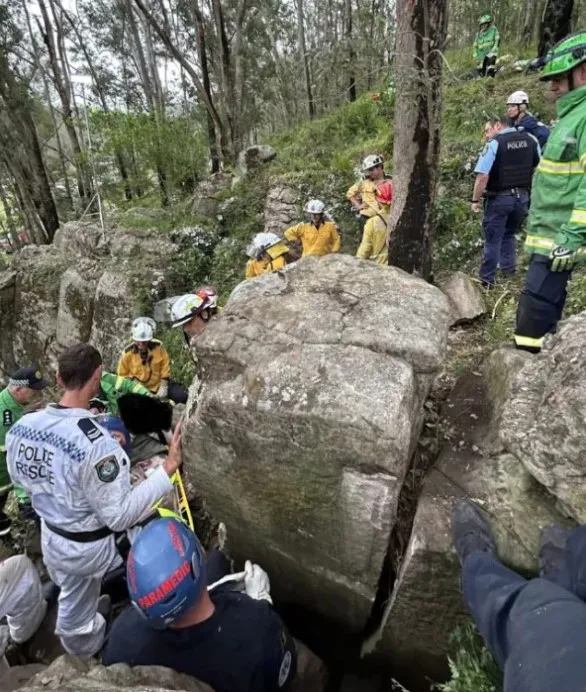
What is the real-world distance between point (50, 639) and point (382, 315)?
10.8 ft

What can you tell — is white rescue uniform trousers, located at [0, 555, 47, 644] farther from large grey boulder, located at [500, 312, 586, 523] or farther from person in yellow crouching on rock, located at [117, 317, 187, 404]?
large grey boulder, located at [500, 312, 586, 523]

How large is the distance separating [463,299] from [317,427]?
9.41 ft

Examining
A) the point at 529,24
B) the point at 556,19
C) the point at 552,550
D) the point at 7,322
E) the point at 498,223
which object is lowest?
the point at 7,322

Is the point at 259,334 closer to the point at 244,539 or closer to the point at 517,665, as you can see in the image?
the point at 244,539

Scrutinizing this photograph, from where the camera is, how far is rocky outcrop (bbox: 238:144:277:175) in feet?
33.6

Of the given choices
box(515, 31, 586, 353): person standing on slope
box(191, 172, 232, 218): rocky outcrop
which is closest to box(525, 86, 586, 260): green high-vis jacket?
box(515, 31, 586, 353): person standing on slope

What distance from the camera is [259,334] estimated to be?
119 inches

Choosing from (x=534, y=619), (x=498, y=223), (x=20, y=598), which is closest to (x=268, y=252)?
(x=498, y=223)

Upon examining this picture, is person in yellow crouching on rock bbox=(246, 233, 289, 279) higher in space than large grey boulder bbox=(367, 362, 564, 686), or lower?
higher

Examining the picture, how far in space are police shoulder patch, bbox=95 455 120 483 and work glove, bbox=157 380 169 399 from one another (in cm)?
305

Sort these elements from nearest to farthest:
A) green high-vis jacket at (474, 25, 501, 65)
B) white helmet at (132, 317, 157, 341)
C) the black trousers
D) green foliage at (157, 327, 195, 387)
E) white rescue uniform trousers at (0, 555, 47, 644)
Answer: the black trousers, white rescue uniform trousers at (0, 555, 47, 644), white helmet at (132, 317, 157, 341), green foliage at (157, 327, 195, 387), green high-vis jacket at (474, 25, 501, 65)

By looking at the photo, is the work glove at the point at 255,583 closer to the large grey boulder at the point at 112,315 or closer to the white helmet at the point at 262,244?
the white helmet at the point at 262,244

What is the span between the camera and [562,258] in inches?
108

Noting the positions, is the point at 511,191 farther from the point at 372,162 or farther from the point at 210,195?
the point at 210,195
